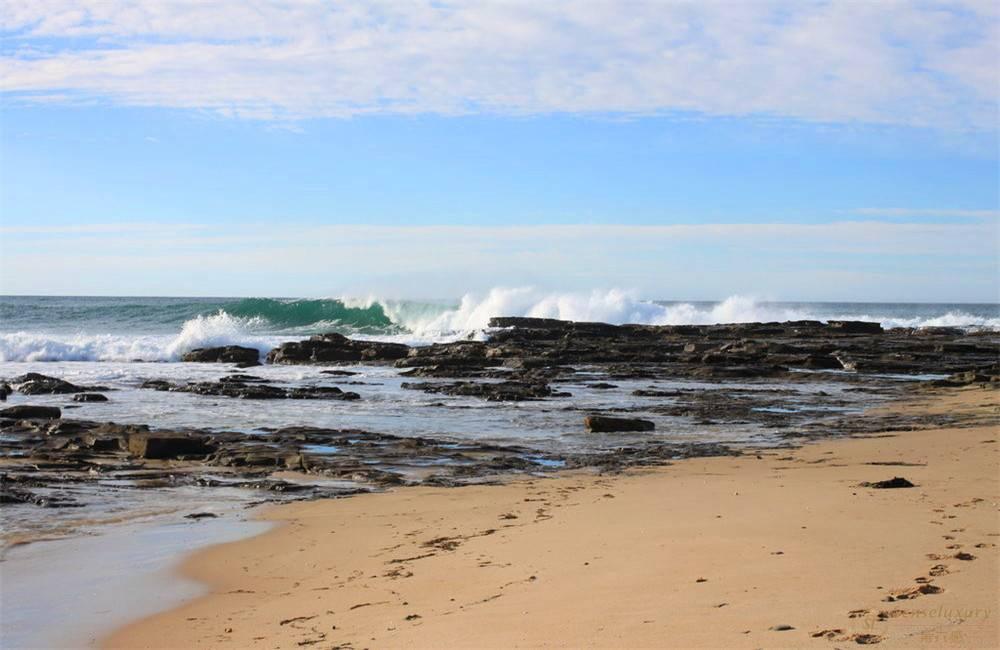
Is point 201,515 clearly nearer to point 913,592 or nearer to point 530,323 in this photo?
point 913,592

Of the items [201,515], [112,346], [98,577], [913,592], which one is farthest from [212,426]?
Result: [112,346]

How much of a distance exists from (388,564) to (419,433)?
829 centimetres

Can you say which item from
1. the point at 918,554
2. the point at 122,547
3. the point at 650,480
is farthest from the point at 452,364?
the point at 918,554

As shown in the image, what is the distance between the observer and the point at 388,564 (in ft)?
22.6

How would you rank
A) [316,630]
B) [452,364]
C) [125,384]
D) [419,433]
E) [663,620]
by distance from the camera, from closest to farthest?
[663,620], [316,630], [419,433], [125,384], [452,364]

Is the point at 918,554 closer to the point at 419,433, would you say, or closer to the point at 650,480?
the point at 650,480

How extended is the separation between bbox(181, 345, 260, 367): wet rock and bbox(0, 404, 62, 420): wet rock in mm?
17668

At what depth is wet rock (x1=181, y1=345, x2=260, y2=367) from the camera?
33938 mm

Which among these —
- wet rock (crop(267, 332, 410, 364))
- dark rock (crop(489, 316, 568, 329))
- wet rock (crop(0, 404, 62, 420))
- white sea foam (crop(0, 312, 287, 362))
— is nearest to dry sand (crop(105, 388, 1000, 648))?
wet rock (crop(0, 404, 62, 420))

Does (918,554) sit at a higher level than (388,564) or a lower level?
higher

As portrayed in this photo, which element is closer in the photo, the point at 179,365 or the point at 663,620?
the point at 663,620

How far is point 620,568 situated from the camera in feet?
19.9

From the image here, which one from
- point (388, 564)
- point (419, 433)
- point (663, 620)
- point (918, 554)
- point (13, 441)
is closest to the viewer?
point (663, 620)

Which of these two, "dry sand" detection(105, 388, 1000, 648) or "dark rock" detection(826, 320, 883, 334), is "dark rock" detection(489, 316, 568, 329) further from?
"dry sand" detection(105, 388, 1000, 648)
